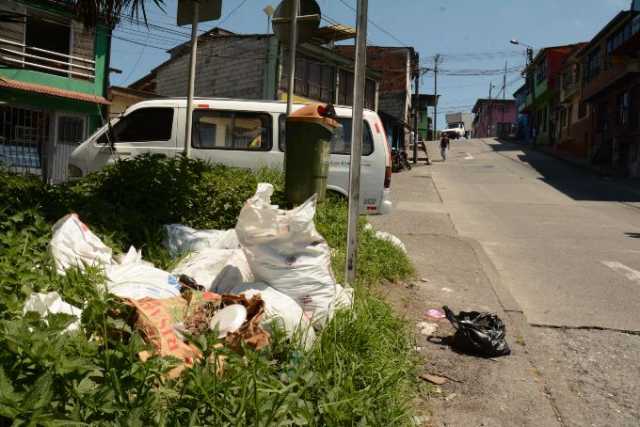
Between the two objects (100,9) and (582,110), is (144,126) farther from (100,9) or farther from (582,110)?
(582,110)

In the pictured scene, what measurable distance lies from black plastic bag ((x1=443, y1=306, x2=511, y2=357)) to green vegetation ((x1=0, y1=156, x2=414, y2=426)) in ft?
1.29

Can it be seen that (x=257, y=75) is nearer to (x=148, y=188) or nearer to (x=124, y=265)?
(x=148, y=188)

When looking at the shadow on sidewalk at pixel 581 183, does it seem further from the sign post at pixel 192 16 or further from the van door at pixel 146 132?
the sign post at pixel 192 16

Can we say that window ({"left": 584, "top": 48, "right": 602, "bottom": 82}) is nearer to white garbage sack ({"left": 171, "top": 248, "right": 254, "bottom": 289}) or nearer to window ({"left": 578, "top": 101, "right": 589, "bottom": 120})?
window ({"left": 578, "top": 101, "right": 589, "bottom": 120})

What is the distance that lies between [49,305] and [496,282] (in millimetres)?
4699

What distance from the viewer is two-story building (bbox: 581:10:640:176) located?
91.6ft


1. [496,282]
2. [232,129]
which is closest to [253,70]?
[232,129]

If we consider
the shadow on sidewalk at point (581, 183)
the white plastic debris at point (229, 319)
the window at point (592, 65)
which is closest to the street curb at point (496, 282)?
the white plastic debris at point (229, 319)

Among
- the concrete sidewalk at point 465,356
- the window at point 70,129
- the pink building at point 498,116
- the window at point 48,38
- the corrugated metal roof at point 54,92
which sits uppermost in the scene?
the pink building at point 498,116

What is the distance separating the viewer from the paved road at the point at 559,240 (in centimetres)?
538

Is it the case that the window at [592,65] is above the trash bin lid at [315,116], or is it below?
above

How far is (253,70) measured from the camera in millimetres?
25125

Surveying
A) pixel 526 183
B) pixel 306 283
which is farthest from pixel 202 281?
pixel 526 183

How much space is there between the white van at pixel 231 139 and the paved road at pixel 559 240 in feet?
7.36
